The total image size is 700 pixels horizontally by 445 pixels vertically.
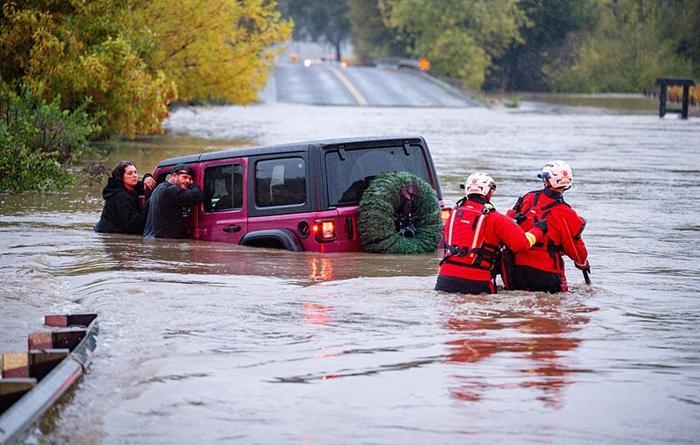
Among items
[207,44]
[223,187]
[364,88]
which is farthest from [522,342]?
[364,88]

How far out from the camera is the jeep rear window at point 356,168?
1362 centimetres

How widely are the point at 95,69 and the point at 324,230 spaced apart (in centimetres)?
1651

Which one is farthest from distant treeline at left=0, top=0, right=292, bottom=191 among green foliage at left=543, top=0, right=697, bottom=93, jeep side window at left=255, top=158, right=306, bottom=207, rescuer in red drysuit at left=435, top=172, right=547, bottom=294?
green foliage at left=543, top=0, right=697, bottom=93

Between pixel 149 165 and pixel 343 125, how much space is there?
22.0 m

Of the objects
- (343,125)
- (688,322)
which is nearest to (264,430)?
(688,322)

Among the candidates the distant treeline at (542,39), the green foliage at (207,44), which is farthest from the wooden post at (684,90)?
the distant treeline at (542,39)

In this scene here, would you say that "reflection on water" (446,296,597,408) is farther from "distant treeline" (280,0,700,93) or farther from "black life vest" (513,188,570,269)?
"distant treeline" (280,0,700,93)

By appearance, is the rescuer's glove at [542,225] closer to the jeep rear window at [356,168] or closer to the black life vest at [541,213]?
the black life vest at [541,213]

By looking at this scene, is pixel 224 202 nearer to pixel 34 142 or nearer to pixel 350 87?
pixel 34 142

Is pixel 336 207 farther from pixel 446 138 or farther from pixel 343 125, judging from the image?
pixel 343 125

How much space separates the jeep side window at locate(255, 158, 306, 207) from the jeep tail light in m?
0.27

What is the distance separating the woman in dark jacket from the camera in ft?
51.1

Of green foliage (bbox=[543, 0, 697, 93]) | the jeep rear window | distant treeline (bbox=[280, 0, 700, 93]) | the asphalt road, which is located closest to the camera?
the jeep rear window

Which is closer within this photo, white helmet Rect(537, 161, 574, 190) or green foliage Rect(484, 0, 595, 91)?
white helmet Rect(537, 161, 574, 190)
